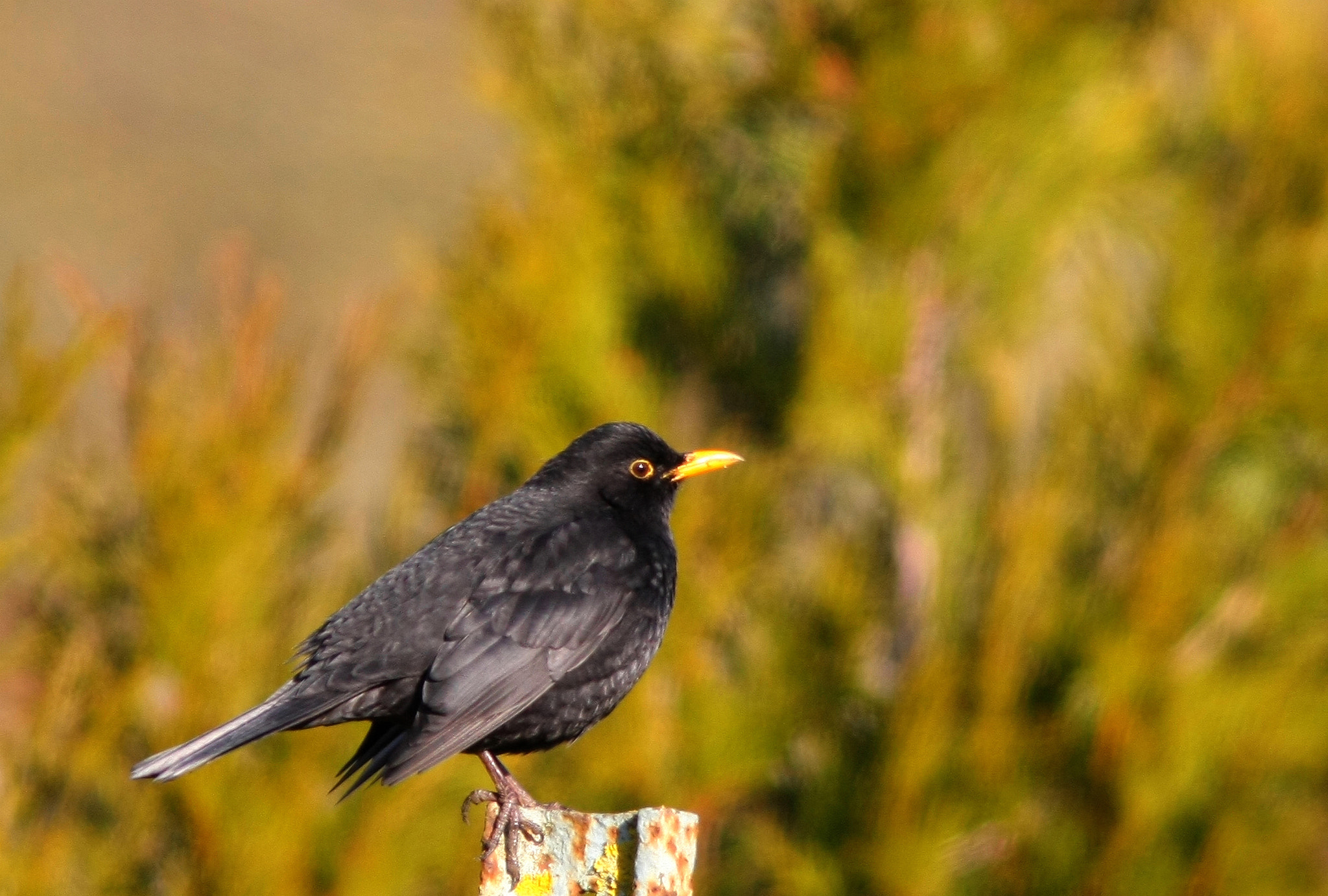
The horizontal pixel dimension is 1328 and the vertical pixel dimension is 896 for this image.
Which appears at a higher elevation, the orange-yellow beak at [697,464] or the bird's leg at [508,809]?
the orange-yellow beak at [697,464]

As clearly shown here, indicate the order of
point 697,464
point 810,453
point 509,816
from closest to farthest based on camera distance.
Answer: point 509,816, point 697,464, point 810,453

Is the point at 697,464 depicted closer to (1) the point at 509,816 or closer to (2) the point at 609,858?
(1) the point at 509,816

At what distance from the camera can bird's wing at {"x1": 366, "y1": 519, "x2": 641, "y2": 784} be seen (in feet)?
12.6

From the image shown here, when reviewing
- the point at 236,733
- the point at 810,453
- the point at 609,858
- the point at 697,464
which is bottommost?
the point at 609,858

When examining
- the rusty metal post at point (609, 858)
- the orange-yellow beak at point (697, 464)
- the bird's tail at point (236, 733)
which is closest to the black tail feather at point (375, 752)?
the bird's tail at point (236, 733)

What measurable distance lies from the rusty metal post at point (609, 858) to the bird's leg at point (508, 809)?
55mm

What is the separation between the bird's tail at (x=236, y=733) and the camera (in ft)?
11.7

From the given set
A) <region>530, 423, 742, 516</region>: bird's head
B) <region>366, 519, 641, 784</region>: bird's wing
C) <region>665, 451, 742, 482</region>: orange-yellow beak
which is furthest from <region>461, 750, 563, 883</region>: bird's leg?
<region>665, 451, 742, 482</region>: orange-yellow beak

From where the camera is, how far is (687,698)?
533cm

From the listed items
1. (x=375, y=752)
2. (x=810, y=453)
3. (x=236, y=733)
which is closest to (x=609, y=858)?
(x=236, y=733)

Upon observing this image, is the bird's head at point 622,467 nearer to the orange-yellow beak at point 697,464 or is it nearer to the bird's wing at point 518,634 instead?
the orange-yellow beak at point 697,464

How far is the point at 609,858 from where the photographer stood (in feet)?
9.87

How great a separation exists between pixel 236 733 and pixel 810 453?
2554 millimetres

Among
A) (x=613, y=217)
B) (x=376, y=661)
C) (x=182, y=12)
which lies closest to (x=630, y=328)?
(x=613, y=217)
